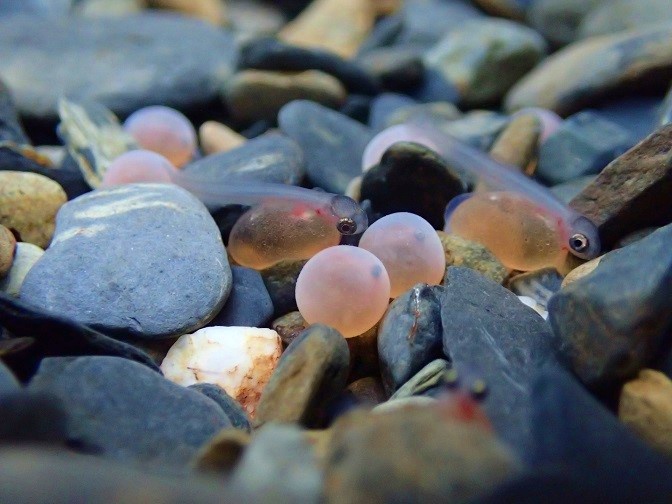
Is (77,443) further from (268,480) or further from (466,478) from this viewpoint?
(466,478)

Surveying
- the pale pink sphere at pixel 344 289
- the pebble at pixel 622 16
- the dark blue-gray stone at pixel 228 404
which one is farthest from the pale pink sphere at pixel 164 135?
the pebble at pixel 622 16

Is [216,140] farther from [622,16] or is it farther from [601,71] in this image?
[622,16]

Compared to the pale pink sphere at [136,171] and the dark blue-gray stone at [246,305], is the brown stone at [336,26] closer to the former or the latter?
the pale pink sphere at [136,171]

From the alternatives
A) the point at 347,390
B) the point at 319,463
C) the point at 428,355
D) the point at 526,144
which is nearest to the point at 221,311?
the point at 347,390

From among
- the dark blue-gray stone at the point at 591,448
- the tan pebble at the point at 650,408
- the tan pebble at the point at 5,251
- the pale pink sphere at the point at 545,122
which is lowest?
the tan pebble at the point at 5,251

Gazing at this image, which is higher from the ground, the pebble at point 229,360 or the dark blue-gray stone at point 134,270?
the dark blue-gray stone at point 134,270

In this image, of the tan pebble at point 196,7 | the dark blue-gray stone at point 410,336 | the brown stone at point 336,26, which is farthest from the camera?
the tan pebble at point 196,7
